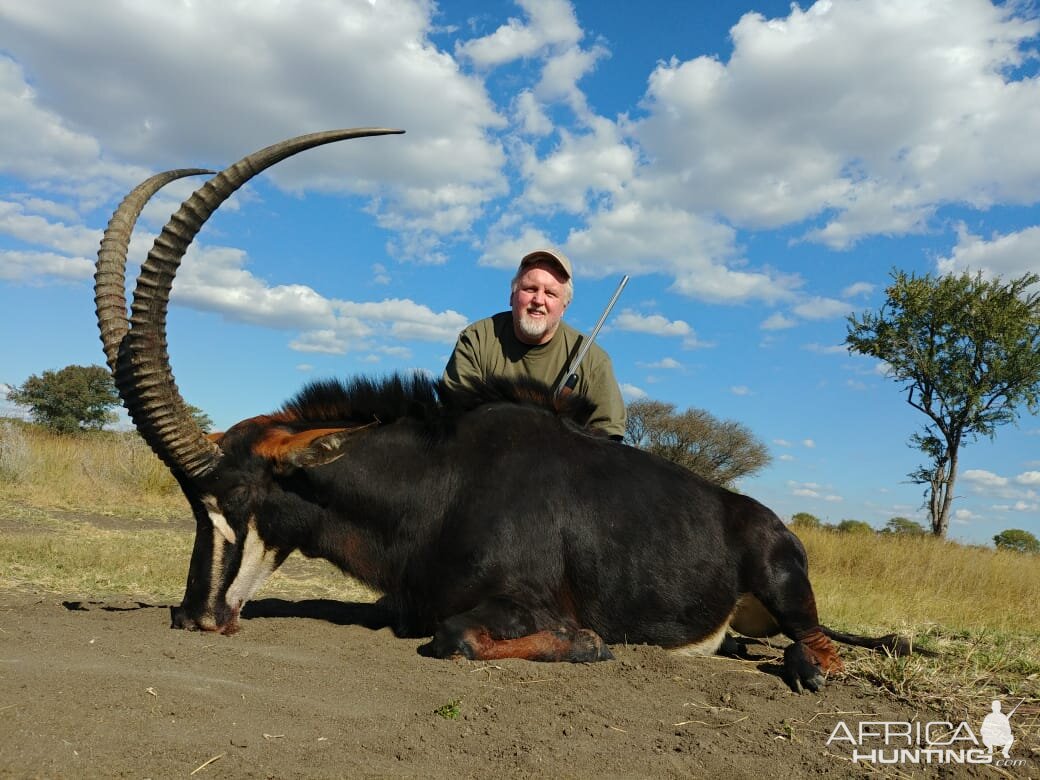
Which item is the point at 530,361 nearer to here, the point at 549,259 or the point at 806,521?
the point at 549,259

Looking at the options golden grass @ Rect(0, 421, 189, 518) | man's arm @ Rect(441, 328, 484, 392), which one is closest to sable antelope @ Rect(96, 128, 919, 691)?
man's arm @ Rect(441, 328, 484, 392)

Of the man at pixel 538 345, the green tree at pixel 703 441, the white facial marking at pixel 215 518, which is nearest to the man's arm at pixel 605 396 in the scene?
the man at pixel 538 345

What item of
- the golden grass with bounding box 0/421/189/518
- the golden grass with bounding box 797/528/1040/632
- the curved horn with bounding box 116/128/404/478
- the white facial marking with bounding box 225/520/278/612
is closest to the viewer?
the curved horn with bounding box 116/128/404/478

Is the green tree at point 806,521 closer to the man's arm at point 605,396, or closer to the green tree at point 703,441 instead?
the green tree at point 703,441

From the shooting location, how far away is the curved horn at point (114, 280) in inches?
183

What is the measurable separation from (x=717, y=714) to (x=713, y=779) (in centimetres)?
77

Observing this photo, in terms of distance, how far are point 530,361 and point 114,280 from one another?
322 cm

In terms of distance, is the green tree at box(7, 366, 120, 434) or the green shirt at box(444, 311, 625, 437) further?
the green tree at box(7, 366, 120, 434)

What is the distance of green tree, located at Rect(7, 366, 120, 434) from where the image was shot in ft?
97.6

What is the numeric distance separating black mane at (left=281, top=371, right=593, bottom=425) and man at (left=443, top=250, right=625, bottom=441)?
101cm

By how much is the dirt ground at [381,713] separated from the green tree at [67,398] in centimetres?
2880

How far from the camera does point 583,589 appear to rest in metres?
4.66

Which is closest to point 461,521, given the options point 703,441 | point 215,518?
point 215,518

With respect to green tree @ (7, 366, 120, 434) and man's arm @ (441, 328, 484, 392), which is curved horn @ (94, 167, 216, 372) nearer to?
man's arm @ (441, 328, 484, 392)
